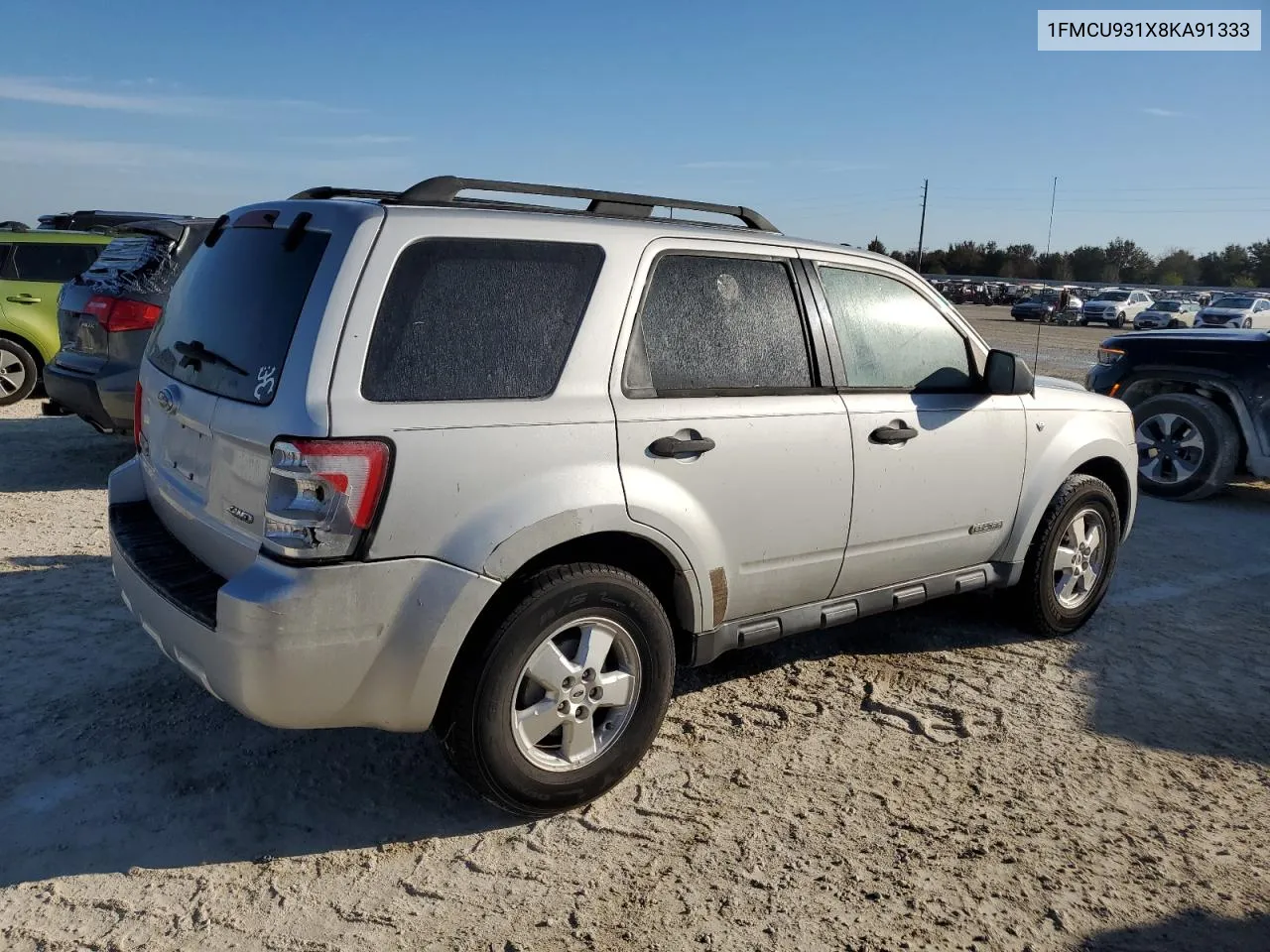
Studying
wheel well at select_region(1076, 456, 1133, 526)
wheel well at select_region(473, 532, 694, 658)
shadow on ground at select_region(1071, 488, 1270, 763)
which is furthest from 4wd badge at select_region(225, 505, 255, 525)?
wheel well at select_region(1076, 456, 1133, 526)

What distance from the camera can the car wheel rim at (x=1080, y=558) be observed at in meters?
4.99

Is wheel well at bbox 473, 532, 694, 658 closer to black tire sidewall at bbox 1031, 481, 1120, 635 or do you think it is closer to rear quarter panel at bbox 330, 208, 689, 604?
rear quarter panel at bbox 330, 208, 689, 604

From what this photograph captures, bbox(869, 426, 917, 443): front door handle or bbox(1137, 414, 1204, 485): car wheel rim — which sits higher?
bbox(869, 426, 917, 443): front door handle

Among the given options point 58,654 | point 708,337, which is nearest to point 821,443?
point 708,337

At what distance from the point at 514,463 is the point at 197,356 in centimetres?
112

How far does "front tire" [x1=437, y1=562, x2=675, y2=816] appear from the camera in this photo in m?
3.01

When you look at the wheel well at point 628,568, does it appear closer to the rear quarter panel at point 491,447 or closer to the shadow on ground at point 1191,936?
the rear quarter panel at point 491,447

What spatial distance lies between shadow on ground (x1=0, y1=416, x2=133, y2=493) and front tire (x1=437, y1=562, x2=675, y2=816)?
5419 millimetres

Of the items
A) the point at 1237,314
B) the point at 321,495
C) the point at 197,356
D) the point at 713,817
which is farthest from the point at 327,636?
the point at 1237,314

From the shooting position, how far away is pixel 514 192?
138 inches

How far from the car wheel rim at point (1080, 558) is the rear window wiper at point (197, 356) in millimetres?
3751

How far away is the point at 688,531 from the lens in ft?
11.1

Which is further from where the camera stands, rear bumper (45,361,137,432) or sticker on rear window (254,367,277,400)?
rear bumper (45,361,137,432)

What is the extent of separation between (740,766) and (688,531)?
0.92m
